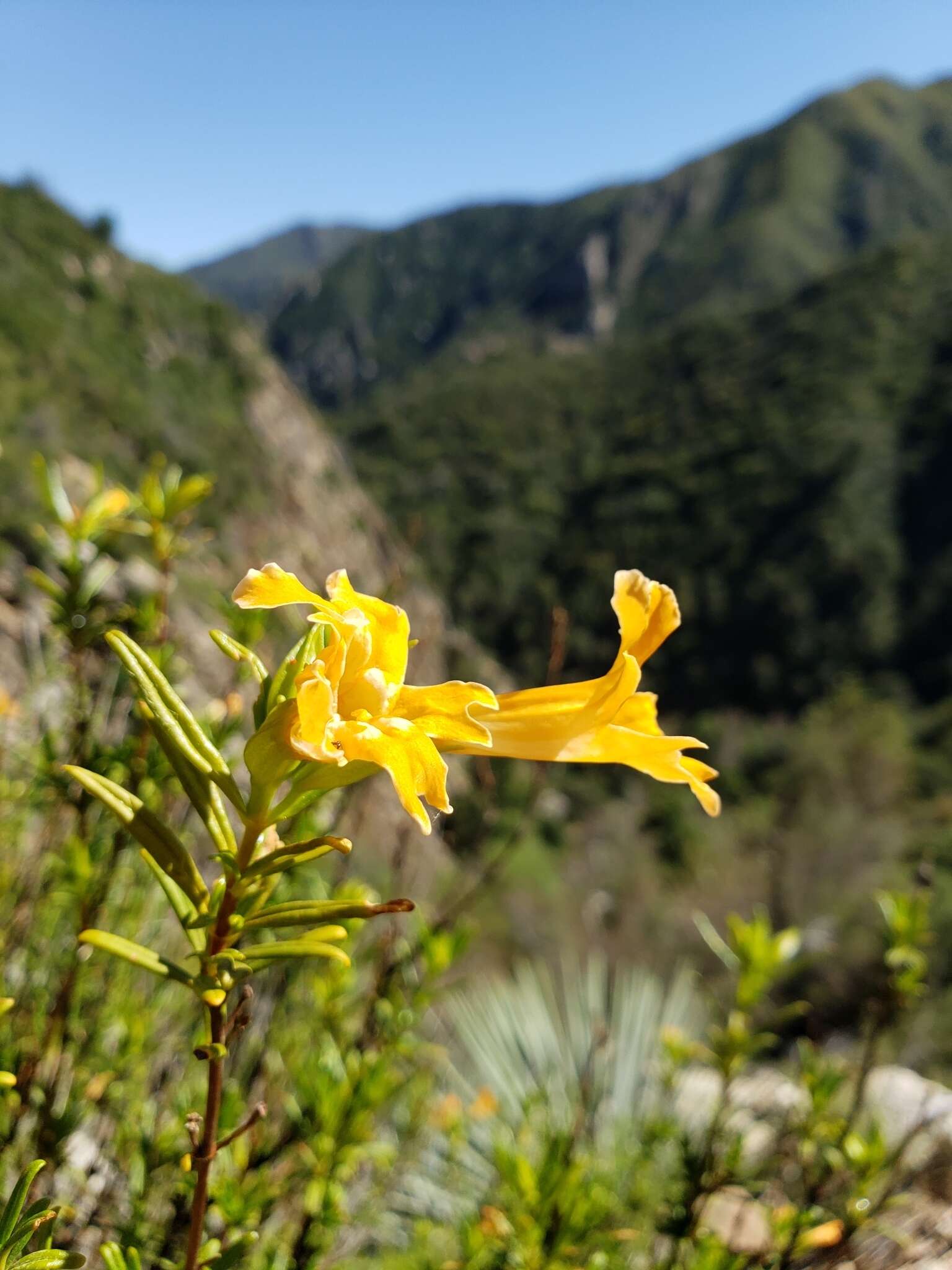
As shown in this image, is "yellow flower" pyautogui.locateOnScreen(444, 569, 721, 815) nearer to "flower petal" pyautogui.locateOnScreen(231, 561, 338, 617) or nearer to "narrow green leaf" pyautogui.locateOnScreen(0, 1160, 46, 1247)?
"flower petal" pyautogui.locateOnScreen(231, 561, 338, 617)

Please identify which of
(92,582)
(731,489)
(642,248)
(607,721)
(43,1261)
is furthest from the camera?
(642,248)

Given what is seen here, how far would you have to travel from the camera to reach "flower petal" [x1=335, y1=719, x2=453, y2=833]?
0.54 m

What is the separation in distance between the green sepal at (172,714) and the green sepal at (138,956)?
0.13 m

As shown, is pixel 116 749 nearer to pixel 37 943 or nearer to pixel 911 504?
pixel 37 943

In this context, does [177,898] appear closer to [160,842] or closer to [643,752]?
[160,842]

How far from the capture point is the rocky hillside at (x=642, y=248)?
76.7 m

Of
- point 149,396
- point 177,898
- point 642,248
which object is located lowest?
point 177,898

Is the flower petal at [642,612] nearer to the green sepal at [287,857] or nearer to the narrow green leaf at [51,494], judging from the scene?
the green sepal at [287,857]

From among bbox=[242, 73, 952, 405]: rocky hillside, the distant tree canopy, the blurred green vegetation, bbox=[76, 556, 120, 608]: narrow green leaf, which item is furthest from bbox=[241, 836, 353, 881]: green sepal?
bbox=[242, 73, 952, 405]: rocky hillside

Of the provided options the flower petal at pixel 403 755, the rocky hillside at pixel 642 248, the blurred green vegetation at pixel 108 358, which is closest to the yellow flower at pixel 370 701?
the flower petal at pixel 403 755

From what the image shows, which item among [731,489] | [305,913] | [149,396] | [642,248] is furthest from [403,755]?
[642,248]

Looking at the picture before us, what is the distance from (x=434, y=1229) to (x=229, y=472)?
37570 millimetres

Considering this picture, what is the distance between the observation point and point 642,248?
3615 inches

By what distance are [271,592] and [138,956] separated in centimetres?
28
